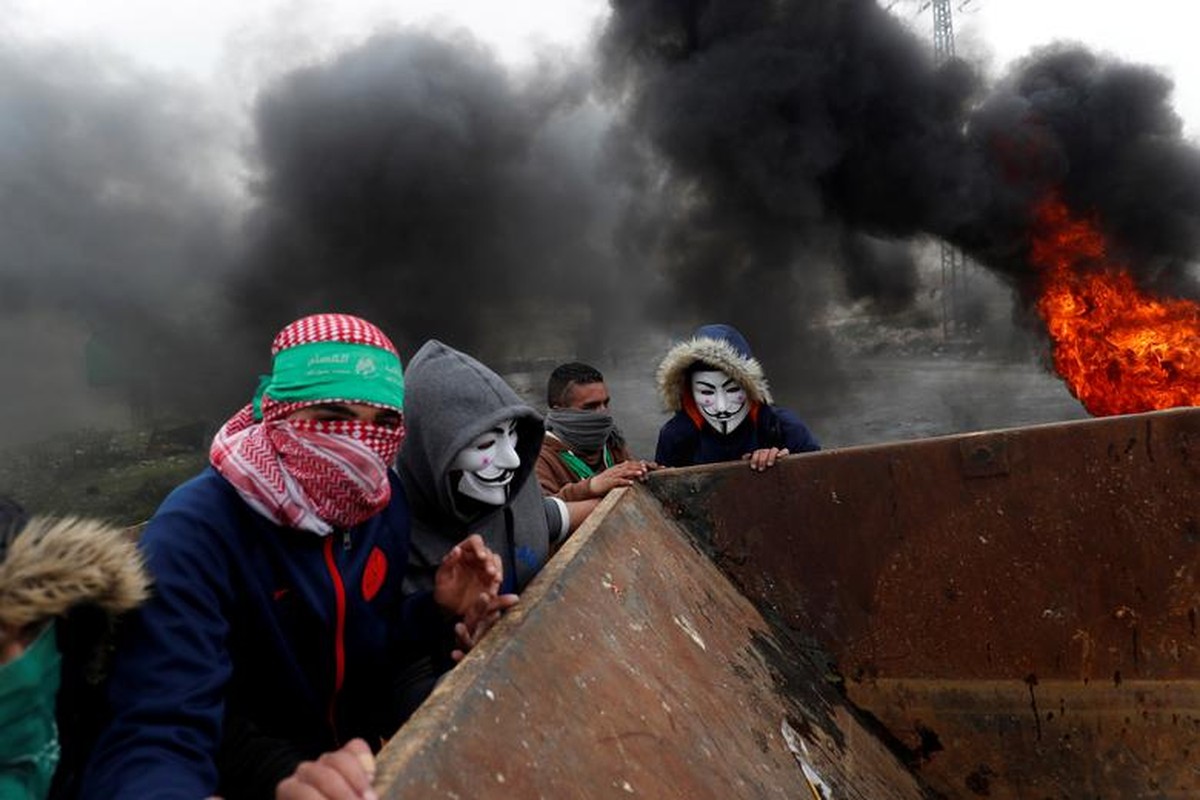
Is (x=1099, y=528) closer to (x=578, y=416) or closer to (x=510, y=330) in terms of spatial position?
(x=578, y=416)

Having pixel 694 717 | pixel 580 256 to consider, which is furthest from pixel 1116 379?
pixel 694 717

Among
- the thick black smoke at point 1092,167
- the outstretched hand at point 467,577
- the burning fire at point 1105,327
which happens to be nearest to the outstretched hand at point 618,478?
the outstretched hand at point 467,577

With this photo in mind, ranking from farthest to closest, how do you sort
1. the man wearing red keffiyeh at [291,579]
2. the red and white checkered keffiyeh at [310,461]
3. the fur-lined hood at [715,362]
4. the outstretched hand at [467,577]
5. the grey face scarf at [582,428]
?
the grey face scarf at [582,428] < the fur-lined hood at [715,362] < the outstretched hand at [467,577] < the red and white checkered keffiyeh at [310,461] < the man wearing red keffiyeh at [291,579]

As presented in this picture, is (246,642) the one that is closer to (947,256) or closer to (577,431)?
(577,431)

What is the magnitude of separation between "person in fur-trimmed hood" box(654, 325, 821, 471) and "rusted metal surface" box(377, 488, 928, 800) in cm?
88

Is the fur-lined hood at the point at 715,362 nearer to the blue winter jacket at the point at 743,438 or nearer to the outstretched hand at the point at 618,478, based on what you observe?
the blue winter jacket at the point at 743,438

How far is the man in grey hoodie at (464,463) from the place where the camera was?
5.83ft

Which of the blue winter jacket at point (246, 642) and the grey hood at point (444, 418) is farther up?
the grey hood at point (444, 418)

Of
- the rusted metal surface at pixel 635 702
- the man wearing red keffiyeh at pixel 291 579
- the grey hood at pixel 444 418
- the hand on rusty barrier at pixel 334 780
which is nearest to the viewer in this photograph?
the hand on rusty barrier at pixel 334 780

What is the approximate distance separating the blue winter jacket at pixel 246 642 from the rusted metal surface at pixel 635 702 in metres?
0.34

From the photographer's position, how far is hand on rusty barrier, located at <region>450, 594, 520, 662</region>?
4.37 ft

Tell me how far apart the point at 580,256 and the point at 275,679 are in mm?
15429

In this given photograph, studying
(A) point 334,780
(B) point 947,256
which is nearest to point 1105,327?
(B) point 947,256

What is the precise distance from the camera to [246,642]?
1.32 metres
